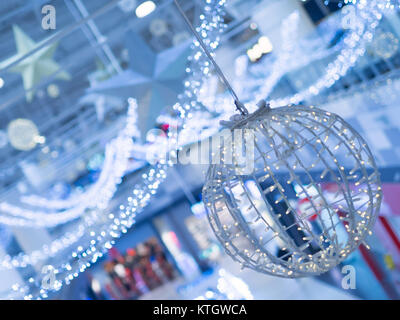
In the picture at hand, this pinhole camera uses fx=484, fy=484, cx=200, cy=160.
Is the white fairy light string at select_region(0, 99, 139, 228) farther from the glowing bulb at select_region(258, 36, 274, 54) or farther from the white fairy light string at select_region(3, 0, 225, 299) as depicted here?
the glowing bulb at select_region(258, 36, 274, 54)

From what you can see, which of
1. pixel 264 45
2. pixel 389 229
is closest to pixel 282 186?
pixel 389 229

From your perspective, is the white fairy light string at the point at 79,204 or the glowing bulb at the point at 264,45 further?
the glowing bulb at the point at 264,45

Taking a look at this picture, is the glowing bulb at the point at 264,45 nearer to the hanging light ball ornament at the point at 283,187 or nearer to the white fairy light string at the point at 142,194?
the white fairy light string at the point at 142,194

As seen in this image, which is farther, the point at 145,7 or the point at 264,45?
the point at 264,45

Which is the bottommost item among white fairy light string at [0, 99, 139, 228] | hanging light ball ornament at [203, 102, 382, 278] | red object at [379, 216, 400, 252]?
red object at [379, 216, 400, 252]

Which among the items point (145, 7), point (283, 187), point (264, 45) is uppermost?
point (145, 7)

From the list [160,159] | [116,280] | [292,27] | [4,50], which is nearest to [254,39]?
[292,27]

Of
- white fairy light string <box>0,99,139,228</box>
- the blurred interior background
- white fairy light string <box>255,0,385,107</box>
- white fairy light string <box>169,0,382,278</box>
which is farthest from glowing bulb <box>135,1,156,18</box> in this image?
white fairy light string <box>169,0,382,278</box>

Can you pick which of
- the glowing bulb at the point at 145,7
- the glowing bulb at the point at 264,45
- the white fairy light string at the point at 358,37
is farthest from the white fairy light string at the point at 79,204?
the white fairy light string at the point at 358,37

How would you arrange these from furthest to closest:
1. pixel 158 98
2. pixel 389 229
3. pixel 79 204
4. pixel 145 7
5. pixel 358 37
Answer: pixel 79 204
pixel 389 229
pixel 145 7
pixel 358 37
pixel 158 98

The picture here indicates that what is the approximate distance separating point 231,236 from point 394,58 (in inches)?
179

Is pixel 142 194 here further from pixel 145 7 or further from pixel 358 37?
pixel 358 37

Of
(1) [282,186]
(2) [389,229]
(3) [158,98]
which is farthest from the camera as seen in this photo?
(2) [389,229]

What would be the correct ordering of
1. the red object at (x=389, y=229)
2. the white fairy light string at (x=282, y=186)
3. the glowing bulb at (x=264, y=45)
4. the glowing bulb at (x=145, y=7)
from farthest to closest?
the glowing bulb at (x=264, y=45)
the red object at (x=389, y=229)
the glowing bulb at (x=145, y=7)
the white fairy light string at (x=282, y=186)
